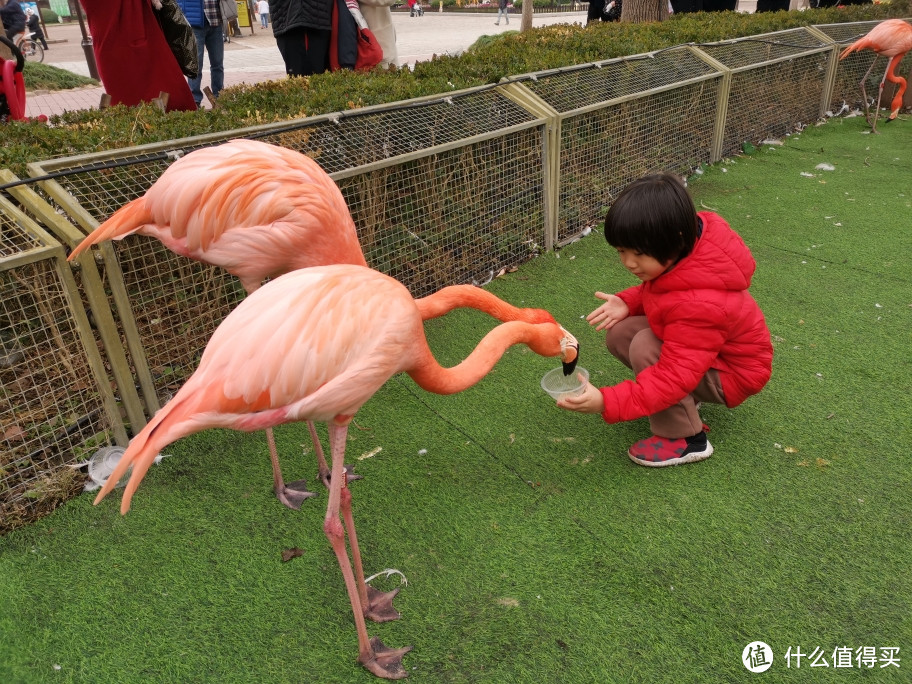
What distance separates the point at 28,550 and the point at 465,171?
3.06 meters

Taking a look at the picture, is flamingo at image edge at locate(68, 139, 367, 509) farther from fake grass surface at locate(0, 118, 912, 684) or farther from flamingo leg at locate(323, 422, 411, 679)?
flamingo leg at locate(323, 422, 411, 679)

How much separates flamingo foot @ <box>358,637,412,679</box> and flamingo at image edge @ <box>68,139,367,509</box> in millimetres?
795

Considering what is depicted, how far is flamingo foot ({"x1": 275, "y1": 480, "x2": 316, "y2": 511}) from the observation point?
2.71 metres

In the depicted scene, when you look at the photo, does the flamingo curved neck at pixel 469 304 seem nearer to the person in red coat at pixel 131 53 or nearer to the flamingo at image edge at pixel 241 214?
the flamingo at image edge at pixel 241 214

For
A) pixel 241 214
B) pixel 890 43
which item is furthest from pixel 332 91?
pixel 890 43

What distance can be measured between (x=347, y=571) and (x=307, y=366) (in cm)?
67

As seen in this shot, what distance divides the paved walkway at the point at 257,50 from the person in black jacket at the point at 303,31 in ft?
12.4

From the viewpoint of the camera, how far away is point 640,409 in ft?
8.45

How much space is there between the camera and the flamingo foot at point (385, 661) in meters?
2.03

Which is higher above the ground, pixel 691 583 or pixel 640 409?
pixel 640 409

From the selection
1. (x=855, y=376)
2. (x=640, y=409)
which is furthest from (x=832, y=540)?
(x=855, y=376)

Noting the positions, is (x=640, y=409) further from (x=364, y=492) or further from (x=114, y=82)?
(x=114, y=82)

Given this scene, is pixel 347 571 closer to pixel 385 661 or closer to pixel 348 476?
pixel 385 661

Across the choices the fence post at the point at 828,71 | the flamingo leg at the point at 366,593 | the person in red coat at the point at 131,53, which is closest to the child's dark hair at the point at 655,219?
the flamingo leg at the point at 366,593
